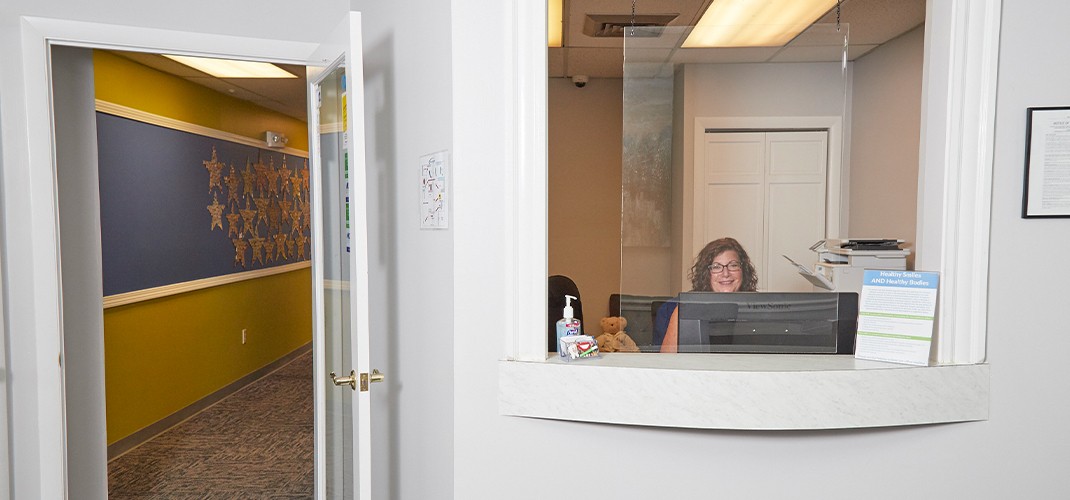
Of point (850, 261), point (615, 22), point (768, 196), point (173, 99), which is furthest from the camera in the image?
point (173, 99)

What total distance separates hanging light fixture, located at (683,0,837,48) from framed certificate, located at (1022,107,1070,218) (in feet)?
4.78

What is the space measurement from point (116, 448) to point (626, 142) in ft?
12.2

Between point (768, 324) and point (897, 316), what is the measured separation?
1.24 ft

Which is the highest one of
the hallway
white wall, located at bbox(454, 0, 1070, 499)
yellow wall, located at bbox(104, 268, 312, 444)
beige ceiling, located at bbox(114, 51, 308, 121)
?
A: beige ceiling, located at bbox(114, 51, 308, 121)

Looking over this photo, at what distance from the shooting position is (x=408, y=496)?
2.30m

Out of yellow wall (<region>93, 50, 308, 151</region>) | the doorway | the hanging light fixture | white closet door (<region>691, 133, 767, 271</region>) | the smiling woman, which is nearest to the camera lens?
the smiling woman

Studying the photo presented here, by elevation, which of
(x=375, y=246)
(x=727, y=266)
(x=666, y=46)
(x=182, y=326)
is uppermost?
(x=666, y=46)

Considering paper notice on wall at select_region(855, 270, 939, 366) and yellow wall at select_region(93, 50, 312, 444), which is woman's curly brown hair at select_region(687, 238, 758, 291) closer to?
→ paper notice on wall at select_region(855, 270, 939, 366)

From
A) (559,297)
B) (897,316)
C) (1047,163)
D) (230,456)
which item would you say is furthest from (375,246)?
(230,456)

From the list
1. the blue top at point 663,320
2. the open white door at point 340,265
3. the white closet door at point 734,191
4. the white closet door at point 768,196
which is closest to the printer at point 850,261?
the white closet door at point 768,196

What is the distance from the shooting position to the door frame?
7.79 feet

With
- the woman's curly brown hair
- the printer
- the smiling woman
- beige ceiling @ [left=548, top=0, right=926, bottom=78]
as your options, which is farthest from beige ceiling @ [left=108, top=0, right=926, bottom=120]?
the smiling woman

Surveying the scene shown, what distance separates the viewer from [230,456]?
4.39 m

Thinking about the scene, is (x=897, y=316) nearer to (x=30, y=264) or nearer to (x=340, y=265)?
(x=340, y=265)
